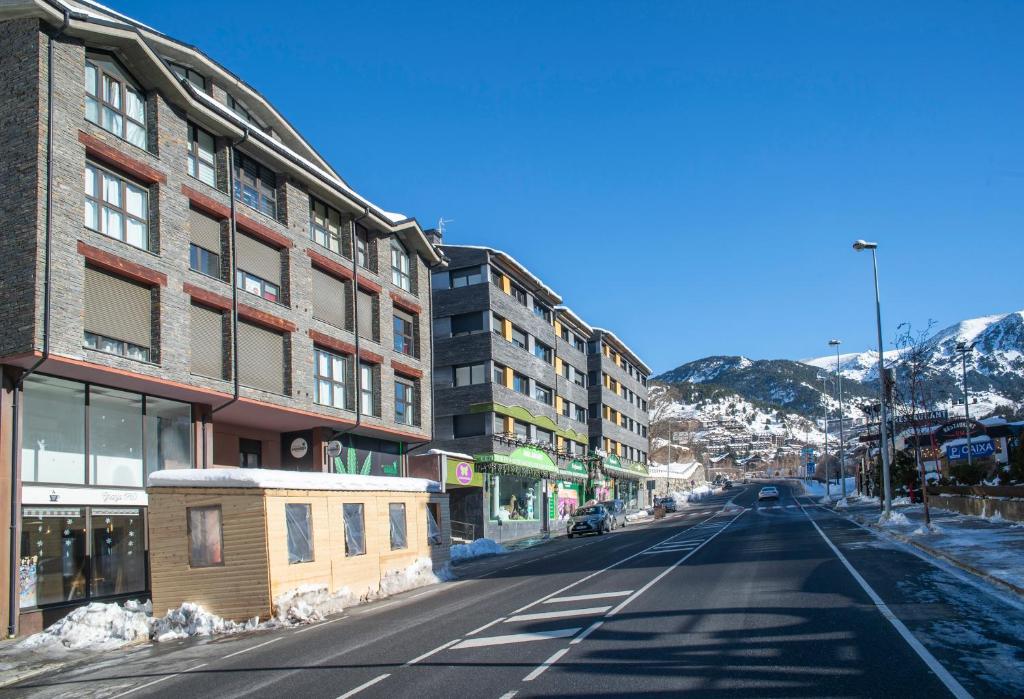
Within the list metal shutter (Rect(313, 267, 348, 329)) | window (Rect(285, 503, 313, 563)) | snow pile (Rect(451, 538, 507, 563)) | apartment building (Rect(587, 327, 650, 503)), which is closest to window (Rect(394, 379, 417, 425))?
metal shutter (Rect(313, 267, 348, 329))

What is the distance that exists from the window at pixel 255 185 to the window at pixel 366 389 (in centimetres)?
728

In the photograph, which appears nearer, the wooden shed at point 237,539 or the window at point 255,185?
the wooden shed at point 237,539

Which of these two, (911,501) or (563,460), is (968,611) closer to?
(911,501)

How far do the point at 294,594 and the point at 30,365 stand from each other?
817 centimetres

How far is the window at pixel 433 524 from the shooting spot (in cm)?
2548

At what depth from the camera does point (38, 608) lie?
64.4 ft

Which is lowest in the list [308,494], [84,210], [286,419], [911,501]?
[911,501]

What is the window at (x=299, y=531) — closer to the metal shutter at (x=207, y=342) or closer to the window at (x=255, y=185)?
the metal shutter at (x=207, y=342)

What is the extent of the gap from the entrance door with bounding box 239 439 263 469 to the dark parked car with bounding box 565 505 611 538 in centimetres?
2025

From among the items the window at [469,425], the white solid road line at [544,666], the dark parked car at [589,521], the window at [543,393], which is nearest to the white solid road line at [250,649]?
the white solid road line at [544,666]

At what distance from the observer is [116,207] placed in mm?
23172

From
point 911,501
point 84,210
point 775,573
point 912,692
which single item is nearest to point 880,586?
point 775,573

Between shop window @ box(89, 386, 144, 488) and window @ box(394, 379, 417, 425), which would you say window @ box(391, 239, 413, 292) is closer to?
window @ box(394, 379, 417, 425)

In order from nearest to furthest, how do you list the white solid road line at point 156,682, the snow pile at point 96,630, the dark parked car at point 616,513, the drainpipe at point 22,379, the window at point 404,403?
the white solid road line at point 156,682 → the snow pile at point 96,630 → the drainpipe at point 22,379 → the window at point 404,403 → the dark parked car at point 616,513
